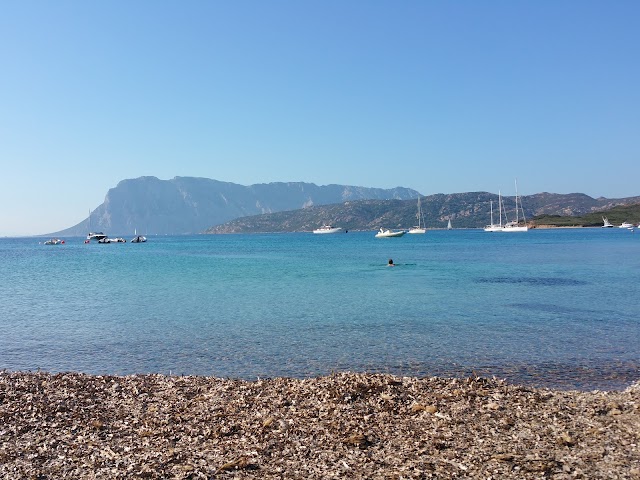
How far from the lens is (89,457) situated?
417 inches

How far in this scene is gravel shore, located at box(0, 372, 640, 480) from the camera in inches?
388

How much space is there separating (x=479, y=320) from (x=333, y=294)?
15.6m

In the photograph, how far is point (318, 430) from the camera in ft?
39.3

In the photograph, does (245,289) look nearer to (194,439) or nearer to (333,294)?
(333,294)

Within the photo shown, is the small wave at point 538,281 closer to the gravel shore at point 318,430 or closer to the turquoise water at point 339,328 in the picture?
the turquoise water at point 339,328

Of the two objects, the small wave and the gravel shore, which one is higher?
the gravel shore

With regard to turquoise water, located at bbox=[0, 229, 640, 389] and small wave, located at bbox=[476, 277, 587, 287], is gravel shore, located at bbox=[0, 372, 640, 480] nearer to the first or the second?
turquoise water, located at bbox=[0, 229, 640, 389]

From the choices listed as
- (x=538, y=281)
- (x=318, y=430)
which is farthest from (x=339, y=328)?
(x=538, y=281)

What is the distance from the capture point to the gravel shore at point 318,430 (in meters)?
9.86

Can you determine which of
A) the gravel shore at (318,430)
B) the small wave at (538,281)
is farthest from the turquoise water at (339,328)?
the gravel shore at (318,430)

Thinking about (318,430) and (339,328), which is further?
(339,328)

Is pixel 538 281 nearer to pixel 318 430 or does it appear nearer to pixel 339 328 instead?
pixel 339 328

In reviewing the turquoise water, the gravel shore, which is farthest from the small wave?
the gravel shore

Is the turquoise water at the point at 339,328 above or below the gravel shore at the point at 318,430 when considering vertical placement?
below
